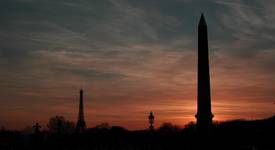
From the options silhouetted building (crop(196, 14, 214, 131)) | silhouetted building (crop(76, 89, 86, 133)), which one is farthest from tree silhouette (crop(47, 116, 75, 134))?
silhouetted building (crop(196, 14, 214, 131))

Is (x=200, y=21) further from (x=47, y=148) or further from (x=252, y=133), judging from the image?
(x=252, y=133)

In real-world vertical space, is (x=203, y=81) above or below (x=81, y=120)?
above

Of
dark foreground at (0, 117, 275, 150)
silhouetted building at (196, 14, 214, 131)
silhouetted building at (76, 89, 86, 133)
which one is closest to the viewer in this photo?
silhouetted building at (196, 14, 214, 131)

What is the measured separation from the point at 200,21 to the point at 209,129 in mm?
10857

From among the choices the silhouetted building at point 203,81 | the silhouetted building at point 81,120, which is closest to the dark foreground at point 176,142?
the silhouetted building at point 203,81

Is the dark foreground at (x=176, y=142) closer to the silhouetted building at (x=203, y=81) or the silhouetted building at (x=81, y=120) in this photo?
the silhouetted building at (x=203, y=81)

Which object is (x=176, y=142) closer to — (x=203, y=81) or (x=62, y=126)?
(x=203, y=81)

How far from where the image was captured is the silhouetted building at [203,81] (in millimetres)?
45594

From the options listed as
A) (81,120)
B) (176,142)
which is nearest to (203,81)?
(176,142)

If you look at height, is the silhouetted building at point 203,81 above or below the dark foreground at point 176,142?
above

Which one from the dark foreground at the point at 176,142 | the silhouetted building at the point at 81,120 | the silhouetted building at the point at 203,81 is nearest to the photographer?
the silhouetted building at the point at 203,81

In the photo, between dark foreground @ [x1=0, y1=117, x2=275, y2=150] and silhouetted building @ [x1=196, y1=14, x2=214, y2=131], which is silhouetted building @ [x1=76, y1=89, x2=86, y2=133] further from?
silhouetted building @ [x1=196, y1=14, x2=214, y2=131]

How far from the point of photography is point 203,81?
150ft

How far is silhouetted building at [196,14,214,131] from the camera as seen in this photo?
45594 mm
